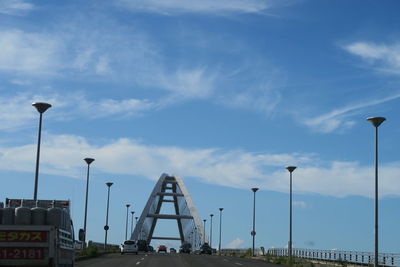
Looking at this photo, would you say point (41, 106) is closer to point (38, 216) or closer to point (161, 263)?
point (161, 263)

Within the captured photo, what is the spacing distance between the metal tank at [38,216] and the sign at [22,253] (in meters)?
1.41

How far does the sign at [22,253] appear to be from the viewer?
1534 cm

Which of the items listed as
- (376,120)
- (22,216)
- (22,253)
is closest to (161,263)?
(376,120)

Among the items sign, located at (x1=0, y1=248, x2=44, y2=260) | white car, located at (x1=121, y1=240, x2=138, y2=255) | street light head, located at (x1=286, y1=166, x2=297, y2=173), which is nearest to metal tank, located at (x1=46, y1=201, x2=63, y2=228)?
sign, located at (x1=0, y1=248, x2=44, y2=260)

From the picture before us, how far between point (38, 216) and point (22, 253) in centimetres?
155

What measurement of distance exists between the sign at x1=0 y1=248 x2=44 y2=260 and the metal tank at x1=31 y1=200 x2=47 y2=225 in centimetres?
141

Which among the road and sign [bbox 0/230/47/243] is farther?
the road

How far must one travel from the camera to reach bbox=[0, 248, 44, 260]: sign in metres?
15.3

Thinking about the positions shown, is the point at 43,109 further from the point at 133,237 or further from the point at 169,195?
the point at 169,195

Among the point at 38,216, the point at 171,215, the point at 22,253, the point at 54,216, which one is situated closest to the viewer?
the point at 22,253

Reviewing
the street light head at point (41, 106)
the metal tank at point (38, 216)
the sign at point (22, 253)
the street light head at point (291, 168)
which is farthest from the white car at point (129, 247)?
the sign at point (22, 253)

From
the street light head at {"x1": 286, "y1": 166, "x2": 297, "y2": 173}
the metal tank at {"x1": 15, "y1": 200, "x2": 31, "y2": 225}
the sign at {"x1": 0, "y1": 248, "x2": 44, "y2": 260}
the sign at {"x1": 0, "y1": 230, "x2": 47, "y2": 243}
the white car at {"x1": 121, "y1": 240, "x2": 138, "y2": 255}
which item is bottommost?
the white car at {"x1": 121, "y1": 240, "x2": 138, "y2": 255}

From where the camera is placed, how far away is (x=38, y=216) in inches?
659

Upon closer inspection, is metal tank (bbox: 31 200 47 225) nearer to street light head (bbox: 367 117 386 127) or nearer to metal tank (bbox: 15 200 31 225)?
metal tank (bbox: 15 200 31 225)
